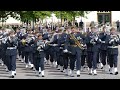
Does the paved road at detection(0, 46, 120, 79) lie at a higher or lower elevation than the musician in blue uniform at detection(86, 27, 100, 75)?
lower

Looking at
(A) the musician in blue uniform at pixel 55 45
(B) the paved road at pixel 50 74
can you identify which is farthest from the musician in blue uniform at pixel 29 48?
(A) the musician in blue uniform at pixel 55 45

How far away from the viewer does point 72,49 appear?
12586 mm

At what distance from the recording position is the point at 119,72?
13648 millimetres

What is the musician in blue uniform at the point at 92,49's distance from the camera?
43.1 ft

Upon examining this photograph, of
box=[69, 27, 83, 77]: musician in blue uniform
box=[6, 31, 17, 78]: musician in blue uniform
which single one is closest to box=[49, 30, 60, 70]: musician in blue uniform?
box=[69, 27, 83, 77]: musician in blue uniform

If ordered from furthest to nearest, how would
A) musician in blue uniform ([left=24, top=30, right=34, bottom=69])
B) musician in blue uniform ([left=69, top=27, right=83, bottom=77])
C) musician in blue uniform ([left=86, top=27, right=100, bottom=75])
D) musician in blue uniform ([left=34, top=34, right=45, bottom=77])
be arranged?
musician in blue uniform ([left=24, top=30, right=34, bottom=69])
musician in blue uniform ([left=86, top=27, right=100, bottom=75])
musician in blue uniform ([left=34, top=34, right=45, bottom=77])
musician in blue uniform ([left=69, top=27, right=83, bottom=77])

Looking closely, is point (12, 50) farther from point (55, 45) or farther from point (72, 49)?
point (55, 45)

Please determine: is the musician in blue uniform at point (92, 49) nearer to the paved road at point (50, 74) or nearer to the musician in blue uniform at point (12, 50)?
the paved road at point (50, 74)

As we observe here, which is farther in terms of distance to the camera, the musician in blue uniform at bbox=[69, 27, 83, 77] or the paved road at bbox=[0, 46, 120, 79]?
the paved road at bbox=[0, 46, 120, 79]

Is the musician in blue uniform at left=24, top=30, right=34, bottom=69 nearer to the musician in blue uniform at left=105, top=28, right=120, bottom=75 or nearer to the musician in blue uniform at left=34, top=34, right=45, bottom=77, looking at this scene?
the musician in blue uniform at left=34, top=34, right=45, bottom=77

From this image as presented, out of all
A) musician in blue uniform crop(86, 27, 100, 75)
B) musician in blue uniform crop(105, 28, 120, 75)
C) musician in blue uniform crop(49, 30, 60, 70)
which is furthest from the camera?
musician in blue uniform crop(49, 30, 60, 70)

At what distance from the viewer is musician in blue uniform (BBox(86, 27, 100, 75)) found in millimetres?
13148
